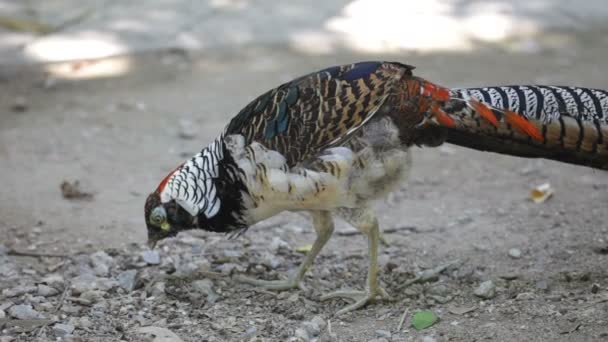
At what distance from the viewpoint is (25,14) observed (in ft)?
24.9

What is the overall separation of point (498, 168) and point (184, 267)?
2210 millimetres

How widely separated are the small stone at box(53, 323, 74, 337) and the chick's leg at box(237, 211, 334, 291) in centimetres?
90

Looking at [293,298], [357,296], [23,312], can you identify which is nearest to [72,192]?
[23,312]

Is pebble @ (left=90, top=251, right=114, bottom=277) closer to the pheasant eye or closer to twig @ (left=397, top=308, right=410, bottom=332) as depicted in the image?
the pheasant eye

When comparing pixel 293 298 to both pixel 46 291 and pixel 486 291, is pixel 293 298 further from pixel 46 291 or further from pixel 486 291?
pixel 46 291

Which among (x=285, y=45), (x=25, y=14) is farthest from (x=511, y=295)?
(x=25, y=14)

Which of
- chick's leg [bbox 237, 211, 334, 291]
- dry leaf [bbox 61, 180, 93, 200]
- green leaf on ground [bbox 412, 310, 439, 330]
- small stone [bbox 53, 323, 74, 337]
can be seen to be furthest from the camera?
dry leaf [bbox 61, 180, 93, 200]

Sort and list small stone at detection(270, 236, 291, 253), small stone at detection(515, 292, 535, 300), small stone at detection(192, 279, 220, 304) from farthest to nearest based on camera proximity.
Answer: small stone at detection(270, 236, 291, 253) < small stone at detection(192, 279, 220, 304) < small stone at detection(515, 292, 535, 300)

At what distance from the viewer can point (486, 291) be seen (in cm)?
387

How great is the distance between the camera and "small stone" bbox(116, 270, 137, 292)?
399 centimetres

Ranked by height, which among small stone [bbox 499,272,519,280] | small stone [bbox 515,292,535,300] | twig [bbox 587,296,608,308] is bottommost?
small stone [bbox 499,272,519,280]

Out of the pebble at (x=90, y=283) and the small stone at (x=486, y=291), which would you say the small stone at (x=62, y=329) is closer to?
the pebble at (x=90, y=283)

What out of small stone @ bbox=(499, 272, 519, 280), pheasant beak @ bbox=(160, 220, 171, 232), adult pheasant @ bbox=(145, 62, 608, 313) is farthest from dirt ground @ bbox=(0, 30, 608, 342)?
adult pheasant @ bbox=(145, 62, 608, 313)

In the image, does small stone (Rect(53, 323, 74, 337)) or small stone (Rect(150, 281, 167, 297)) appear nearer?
small stone (Rect(53, 323, 74, 337))
